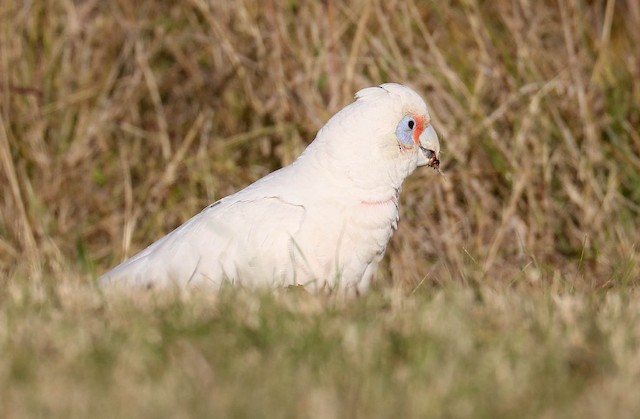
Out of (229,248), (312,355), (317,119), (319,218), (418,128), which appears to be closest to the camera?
(312,355)

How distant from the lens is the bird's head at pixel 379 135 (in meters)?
3.29

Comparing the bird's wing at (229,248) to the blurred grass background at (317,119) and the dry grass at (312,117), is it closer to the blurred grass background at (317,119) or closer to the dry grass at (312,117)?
the blurred grass background at (317,119)

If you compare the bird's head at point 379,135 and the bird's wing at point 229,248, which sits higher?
the bird's head at point 379,135

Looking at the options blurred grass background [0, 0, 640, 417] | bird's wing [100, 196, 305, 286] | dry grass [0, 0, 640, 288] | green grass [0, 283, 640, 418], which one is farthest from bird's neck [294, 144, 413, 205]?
dry grass [0, 0, 640, 288]

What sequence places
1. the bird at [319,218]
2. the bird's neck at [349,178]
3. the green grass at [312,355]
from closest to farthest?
the green grass at [312,355], the bird at [319,218], the bird's neck at [349,178]

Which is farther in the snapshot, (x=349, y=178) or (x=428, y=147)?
(x=428, y=147)

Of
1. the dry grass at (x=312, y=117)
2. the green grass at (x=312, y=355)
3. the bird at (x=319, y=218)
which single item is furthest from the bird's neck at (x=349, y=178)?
the dry grass at (x=312, y=117)

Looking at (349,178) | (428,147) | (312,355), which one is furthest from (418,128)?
(312,355)

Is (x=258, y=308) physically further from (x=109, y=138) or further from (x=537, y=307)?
(x=109, y=138)

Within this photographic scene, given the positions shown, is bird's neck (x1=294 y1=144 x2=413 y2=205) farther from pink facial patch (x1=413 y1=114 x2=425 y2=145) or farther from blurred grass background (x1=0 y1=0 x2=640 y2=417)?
blurred grass background (x1=0 y1=0 x2=640 y2=417)

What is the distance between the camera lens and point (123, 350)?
2207 mm

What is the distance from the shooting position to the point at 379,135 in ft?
10.8

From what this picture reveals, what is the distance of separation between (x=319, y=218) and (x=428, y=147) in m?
0.49

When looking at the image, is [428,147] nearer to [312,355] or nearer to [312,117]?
[312,117]
